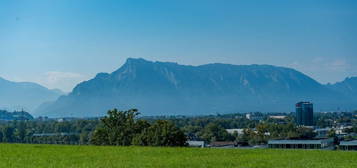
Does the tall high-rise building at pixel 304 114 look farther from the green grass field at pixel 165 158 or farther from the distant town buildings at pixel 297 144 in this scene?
the green grass field at pixel 165 158

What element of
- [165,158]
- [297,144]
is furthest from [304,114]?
[165,158]

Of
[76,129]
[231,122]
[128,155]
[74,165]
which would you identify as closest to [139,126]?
[128,155]

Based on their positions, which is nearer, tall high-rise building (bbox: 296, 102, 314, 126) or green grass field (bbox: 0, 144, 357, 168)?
green grass field (bbox: 0, 144, 357, 168)

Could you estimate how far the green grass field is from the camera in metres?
15.8

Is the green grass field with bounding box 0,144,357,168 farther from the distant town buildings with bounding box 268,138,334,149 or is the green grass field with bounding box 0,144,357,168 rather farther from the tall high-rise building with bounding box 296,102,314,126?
the tall high-rise building with bounding box 296,102,314,126

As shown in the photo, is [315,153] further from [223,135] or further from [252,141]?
[223,135]

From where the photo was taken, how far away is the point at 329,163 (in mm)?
16328

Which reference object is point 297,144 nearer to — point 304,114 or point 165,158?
point 165,158

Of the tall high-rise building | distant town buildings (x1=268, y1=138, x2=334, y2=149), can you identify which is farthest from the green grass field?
the tall high-rise building

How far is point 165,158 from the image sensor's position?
17.5 meters

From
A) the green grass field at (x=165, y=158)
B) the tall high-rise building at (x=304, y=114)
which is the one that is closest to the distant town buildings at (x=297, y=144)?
the green grass field at (x=165, y=158)

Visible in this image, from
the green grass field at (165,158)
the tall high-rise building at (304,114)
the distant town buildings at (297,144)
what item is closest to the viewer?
the green grass field at (165,158)

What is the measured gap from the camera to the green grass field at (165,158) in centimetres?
1581

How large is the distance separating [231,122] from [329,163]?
13979 cm
